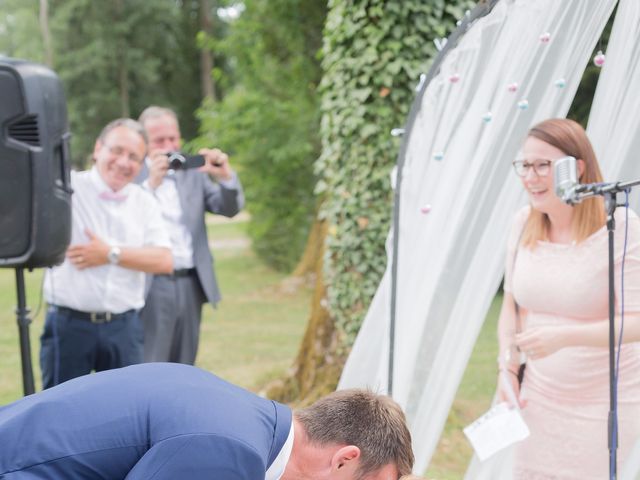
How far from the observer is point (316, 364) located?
5488 millimetres

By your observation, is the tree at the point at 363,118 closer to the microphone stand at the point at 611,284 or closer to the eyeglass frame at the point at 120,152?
the eyeglass frame at the point at 120,152

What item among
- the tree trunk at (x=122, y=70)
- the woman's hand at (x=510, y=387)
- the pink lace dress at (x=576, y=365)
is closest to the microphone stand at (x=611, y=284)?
the pink lace dress at (x=576, y=365)

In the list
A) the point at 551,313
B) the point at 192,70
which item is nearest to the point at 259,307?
the point at 551,313

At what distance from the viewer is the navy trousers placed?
361 cm

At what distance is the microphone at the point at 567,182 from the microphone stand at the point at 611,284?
13 millimetres

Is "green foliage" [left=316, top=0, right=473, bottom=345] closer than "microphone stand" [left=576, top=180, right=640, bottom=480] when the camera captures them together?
No

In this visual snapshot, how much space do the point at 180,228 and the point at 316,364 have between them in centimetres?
167

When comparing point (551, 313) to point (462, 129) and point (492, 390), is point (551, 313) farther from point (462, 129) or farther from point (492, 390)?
point (492, 390)

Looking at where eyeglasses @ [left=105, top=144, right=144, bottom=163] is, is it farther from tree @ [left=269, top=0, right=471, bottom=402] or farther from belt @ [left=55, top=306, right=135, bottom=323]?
tree @ [left=269, top=0, right=471, bottom=402]

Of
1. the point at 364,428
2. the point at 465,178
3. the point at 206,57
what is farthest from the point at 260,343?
the point at 206,57

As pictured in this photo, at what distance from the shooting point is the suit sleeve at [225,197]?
4266 mm

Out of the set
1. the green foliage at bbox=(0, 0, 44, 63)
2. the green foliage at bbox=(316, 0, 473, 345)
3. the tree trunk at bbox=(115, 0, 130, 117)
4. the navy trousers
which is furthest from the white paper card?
the tree trunk at bbox=(115, 0, 130, 117)

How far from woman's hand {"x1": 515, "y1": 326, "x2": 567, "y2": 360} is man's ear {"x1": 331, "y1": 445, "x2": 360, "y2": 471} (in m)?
0.95

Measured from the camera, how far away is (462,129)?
3.08m
